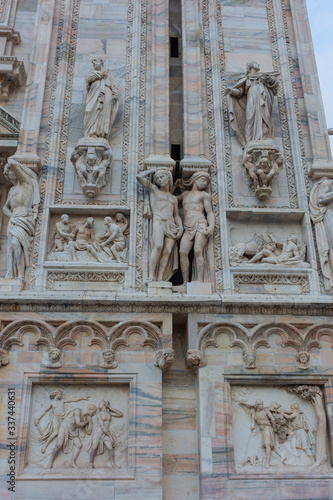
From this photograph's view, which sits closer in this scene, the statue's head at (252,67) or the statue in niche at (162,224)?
the statue in niche at (162,224)

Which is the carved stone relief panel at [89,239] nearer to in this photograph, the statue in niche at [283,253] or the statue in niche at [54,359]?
the statue in niche at [54,359]

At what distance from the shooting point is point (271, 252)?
32.7 ft

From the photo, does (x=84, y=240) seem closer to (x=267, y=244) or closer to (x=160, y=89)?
(x=267, y=244)

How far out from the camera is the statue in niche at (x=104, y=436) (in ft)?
27.5

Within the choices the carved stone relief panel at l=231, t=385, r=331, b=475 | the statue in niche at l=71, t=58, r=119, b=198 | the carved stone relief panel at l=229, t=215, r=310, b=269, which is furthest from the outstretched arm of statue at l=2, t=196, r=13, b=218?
the carved stone relief panel at l=231, t=385, r=331, b=475

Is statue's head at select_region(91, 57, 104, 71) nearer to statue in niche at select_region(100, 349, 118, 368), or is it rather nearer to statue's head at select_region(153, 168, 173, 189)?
statue's head at select_region(153, 168, 173, 189)

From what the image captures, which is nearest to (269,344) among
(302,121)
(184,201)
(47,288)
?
(184,201)

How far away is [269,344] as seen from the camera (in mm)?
9148

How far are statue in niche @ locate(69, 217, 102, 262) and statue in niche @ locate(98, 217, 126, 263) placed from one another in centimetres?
16

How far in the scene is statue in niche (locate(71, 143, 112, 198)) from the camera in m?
10.2

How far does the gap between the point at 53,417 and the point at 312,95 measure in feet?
25.7

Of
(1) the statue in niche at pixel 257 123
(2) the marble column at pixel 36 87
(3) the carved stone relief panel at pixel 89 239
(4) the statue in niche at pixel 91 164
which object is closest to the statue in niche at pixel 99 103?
(4) the statue in niche at pixel 91 164

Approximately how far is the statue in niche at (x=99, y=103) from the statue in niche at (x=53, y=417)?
4747 millimetres

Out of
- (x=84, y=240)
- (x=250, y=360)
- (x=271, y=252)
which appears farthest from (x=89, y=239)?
(x=250, y=360)
